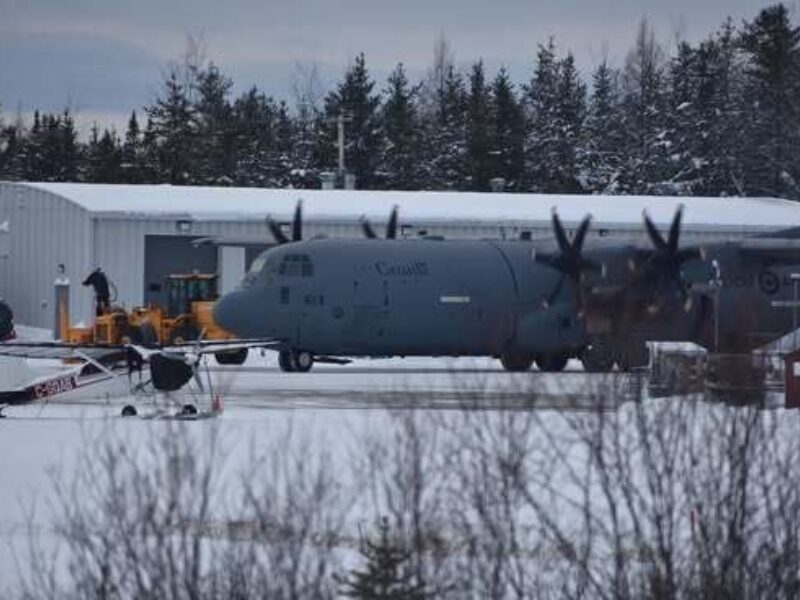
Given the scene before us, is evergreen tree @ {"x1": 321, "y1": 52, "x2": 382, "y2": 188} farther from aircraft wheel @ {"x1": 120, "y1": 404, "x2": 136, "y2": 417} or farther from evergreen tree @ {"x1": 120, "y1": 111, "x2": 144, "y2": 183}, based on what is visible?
aircraft wheel @ {"x1": 120, "y1": 404, "x2": 136, "y2": 417}

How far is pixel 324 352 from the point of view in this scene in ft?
112

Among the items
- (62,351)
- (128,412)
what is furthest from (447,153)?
(128,412)

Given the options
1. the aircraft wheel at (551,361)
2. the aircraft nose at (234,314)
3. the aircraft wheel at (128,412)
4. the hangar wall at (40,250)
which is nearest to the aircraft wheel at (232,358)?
the aircraft nose at (234,314)

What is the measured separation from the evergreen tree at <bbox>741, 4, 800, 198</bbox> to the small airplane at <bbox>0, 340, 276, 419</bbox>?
5144 cm

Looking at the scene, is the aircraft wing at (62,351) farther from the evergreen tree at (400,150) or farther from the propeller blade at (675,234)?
the evergreen tree at (400,150)

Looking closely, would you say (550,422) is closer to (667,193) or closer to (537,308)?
(537,308)

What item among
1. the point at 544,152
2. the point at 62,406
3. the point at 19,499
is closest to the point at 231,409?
the point at 62,406

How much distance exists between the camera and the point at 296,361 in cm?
3428

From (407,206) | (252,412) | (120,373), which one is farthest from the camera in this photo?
(407,206)

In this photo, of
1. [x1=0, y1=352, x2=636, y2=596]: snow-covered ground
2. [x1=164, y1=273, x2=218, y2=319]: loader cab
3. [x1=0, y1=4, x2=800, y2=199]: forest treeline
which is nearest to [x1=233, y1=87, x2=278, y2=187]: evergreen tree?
[x1=0, y1=4, x2=800, y2=199]: forest treeline

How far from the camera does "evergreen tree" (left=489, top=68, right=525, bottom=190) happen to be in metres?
78.4

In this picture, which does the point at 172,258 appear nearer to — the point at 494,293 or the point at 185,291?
the point at 185,291

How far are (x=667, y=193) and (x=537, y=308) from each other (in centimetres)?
3548

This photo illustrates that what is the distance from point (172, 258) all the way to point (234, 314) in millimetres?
16769
